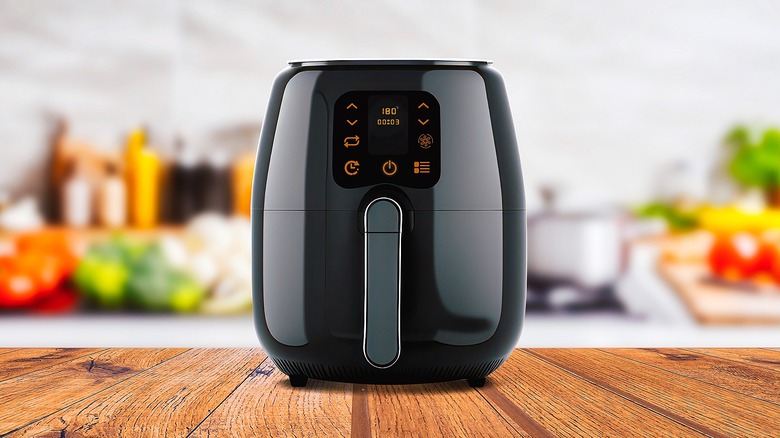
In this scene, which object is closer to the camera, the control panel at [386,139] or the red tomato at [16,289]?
the control panel at [386,139]

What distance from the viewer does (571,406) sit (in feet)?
1.72

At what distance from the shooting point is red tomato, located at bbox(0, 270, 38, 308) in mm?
1480

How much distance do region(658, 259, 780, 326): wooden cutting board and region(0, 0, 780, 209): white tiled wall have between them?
18cm

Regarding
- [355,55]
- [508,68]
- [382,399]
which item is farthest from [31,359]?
[508,68]

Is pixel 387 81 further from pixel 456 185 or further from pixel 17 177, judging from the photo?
pixel 17 177

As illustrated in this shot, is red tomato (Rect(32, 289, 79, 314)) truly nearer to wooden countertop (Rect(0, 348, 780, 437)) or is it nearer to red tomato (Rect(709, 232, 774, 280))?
wooden countertop (Rect(0, 348, 780, 437))

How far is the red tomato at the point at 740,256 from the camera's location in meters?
1.49

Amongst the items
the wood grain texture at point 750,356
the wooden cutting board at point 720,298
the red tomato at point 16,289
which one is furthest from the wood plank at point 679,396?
the red tomato at point 16,289

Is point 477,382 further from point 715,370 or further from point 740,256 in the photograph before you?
point 740,256

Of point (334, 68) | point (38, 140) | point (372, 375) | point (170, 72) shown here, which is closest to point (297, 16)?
point (170, 72)

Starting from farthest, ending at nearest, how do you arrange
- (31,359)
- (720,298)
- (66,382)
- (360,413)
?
(720,298)
(31,359)
(66,382)
(360,413)

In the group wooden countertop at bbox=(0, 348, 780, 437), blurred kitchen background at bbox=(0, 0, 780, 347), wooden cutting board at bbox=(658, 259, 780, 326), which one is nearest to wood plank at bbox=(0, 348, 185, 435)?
wooden countertop at bbox=(0, 348, 780, 437)

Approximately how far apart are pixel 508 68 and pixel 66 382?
3.71 feet

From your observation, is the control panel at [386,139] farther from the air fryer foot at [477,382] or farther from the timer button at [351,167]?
the air fryer foot at [477,382]
